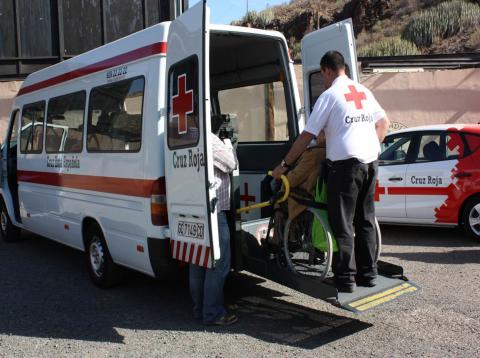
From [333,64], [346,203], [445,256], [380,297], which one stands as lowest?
[445,256]

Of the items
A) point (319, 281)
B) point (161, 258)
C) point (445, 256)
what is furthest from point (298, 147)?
point (445, 256)

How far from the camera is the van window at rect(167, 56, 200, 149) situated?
4.30 m

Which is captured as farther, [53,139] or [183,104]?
[53,139]

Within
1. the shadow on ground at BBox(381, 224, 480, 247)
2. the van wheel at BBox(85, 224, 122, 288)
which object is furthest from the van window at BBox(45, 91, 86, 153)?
the shadow on ground at BBox(381, 224, 480, 247)

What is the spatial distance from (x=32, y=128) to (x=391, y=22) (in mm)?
25301

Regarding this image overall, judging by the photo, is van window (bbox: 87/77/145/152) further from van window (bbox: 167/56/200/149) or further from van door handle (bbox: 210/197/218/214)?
van door handle (bbox: 210/197/218/214)

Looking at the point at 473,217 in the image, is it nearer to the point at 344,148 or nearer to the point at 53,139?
the point at 344,148

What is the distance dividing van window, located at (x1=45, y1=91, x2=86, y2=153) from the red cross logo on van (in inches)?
73.0

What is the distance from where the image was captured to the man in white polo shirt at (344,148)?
4176 mm

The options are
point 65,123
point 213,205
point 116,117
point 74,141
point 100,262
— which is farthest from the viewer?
point 65,123

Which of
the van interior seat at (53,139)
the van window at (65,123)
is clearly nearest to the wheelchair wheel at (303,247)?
the van window at (65,123)

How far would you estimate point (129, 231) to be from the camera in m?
5.12

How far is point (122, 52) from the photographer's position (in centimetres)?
526

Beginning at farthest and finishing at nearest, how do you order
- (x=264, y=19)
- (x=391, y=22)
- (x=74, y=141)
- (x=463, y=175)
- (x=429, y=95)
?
(x=264, y=19) → (x=391, y=22) → (x=429, y=95) → (x=463, y=175) → (x=74, y=141)
